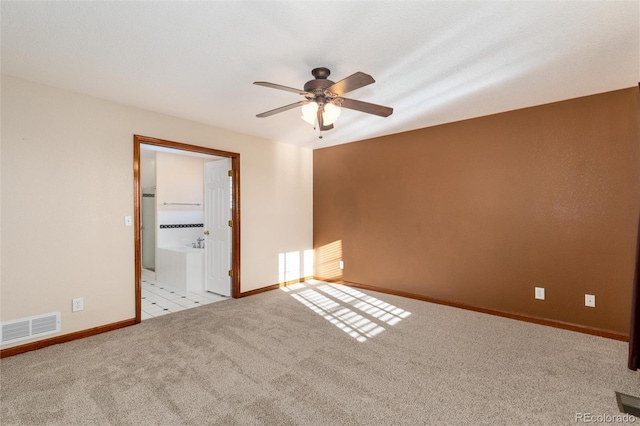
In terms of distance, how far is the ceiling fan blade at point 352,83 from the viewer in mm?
2027

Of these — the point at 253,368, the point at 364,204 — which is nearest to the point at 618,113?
the point at 364,204

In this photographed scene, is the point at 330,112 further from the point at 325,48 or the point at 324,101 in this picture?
the point at 325,48

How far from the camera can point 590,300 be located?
3.16m

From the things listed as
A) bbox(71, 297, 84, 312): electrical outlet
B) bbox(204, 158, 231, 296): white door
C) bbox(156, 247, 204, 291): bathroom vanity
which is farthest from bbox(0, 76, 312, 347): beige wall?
bbox(156, 247, 204, 291): bathroom vanity

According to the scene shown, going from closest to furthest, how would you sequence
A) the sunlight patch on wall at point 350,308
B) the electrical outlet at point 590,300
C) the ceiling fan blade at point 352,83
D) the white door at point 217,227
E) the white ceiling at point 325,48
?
the white ceiling at point 325,48 → the ceiling fan blade at point 352,83 → the electrical outlet at point 590,300 → the sunlight patch on wall at point 350,308 → the white door at point 217,227

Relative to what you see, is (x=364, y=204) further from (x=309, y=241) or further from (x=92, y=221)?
(x=92, y=221)

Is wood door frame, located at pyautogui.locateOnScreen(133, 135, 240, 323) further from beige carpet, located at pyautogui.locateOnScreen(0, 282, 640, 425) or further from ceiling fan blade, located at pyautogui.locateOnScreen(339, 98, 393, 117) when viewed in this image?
ceiling fan blade, located at pyautogui.locateOnScreen(339, 98, 393, 117)

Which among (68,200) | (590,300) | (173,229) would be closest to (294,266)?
(173,229)

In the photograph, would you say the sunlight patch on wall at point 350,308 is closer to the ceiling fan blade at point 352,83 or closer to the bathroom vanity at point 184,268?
the bathroom vanity at point 184,268

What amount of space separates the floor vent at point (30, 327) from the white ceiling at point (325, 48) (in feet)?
7.12

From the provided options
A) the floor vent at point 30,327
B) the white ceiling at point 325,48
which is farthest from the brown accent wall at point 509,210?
the floor vent at point 30,327

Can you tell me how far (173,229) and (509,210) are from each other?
552cm

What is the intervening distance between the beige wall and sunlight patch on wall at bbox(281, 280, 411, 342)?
2.22 metres

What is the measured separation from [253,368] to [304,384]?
473 mm
